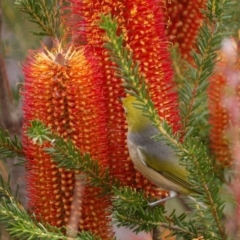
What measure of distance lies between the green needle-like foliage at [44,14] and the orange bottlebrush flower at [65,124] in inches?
6.3

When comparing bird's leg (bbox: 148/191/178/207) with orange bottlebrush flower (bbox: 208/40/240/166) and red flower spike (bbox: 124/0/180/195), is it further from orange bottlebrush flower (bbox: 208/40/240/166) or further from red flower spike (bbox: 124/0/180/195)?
orange bottlebrush flower (bbox: 208/40/240/166)

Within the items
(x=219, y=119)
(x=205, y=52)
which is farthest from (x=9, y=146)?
(x=219, y=119)

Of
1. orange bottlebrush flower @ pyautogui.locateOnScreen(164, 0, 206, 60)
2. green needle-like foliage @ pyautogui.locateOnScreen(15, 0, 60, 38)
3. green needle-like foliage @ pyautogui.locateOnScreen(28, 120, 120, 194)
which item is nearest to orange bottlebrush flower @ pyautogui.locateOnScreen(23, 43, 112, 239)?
green needle-like foliage @ pyautogui.locateOnScreen(28, 120, 120, 194)

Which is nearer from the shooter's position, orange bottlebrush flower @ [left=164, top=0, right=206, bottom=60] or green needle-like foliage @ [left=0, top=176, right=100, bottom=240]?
green needle-like foliage @ [left=0, top=176, right=100, bottom=240]

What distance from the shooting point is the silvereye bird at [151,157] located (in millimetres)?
1903

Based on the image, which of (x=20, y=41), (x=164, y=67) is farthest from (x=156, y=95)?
(x=20, y=41)

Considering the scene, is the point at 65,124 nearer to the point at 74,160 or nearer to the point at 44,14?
the point at 74,160

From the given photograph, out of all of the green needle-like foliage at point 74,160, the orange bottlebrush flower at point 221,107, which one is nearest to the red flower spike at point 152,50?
the green needle-like foliage at point 74,160

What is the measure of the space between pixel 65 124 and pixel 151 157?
1.14 ft

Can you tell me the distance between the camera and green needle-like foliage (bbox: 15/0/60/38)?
1989mm

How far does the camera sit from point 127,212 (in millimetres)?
1812

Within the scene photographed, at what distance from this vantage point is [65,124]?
70.6 inches

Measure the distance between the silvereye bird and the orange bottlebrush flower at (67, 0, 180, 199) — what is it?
0.11 feet

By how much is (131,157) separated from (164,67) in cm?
25
